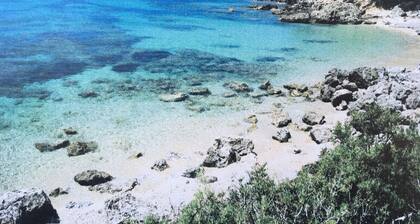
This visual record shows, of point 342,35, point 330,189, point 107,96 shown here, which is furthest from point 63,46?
point 330,189

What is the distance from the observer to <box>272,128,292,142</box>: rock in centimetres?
2695

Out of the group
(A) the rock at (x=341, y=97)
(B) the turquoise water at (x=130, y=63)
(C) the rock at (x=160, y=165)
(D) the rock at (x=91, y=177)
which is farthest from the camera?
(A) the rock at (x=341, y=97)

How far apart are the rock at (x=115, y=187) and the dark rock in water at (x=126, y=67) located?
22802 mm

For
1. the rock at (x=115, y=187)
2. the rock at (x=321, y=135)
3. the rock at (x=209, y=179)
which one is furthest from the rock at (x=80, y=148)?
the rock at (x=321, y=135)

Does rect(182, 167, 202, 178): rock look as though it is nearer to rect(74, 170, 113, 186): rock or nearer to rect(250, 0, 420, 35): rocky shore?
rect(74, 170, 113, 186): rock

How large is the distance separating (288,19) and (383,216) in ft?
202

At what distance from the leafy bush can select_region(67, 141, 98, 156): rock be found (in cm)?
1124

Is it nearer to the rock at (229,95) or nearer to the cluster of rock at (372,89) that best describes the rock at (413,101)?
the cluster of rock at (372,89)

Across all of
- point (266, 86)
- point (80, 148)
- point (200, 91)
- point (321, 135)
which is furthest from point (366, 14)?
point (80, 148)

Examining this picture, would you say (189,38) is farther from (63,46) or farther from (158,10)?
(158,10)

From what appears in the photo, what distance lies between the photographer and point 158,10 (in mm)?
90375

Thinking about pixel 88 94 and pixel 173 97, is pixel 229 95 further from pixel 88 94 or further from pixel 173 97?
pixel 88 94

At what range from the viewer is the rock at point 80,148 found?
25.6m

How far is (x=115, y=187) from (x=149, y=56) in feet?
98.8
